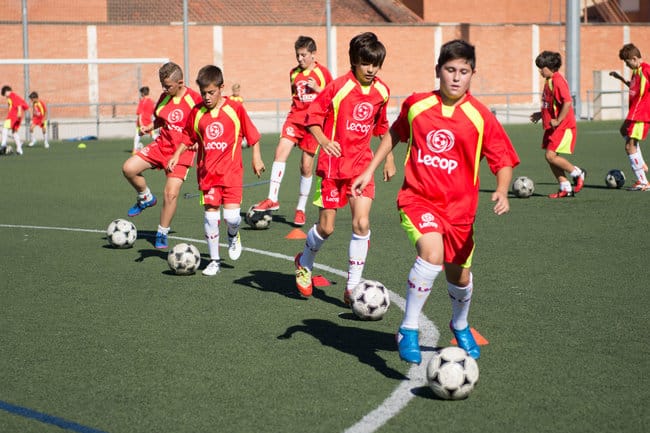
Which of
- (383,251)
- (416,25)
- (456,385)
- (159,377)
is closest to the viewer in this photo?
(456,385)

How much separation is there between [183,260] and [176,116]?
7.87 feet

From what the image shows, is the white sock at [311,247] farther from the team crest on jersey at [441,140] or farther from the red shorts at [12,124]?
the red shorts at [12,124]

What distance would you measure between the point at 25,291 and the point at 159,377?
9.56ft

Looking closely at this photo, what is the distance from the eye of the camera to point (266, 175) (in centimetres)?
1892

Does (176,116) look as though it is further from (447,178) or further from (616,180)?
(616,180)

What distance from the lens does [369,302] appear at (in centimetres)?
631

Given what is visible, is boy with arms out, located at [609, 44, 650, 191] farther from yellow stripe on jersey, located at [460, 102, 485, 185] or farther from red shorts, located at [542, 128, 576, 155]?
yellow stripe on jersey, located at [460, 102, 485, 185]

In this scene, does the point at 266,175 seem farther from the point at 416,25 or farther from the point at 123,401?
the point at 416,25

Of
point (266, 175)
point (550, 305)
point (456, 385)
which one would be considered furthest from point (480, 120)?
point (266, 175)

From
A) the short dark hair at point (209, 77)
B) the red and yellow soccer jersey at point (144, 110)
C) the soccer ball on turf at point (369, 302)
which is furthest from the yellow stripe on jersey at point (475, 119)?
the red and yellow soccer jersey at point (144, 110)

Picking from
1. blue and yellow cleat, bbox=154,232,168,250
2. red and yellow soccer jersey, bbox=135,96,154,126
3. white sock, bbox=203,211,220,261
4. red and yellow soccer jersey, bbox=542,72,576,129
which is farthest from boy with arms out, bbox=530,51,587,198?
red and yellow soccer jersey, bbox=135,96,154,126

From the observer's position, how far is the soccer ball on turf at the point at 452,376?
15.0 ft

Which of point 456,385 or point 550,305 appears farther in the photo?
point 550,305

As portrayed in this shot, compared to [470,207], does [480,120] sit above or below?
above
